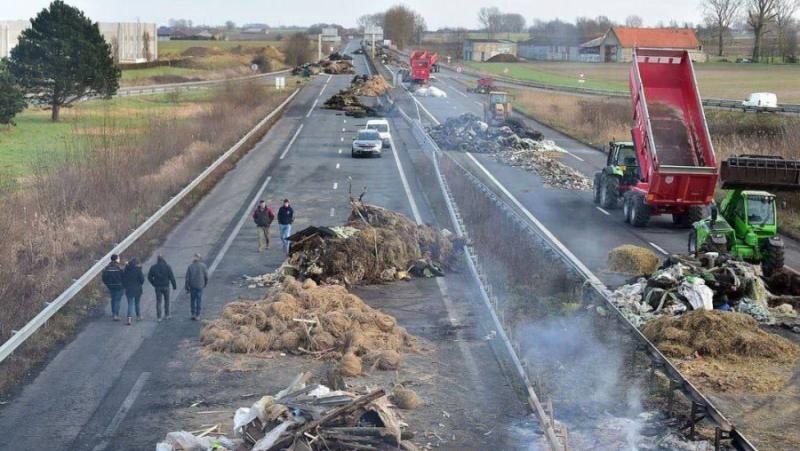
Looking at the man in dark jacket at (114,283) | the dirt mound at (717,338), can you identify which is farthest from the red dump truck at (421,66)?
the dirt mound at (717,338)

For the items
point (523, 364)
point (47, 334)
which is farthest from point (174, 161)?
point (523, 364)

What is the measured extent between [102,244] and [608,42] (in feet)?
181

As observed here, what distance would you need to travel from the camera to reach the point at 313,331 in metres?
17.4

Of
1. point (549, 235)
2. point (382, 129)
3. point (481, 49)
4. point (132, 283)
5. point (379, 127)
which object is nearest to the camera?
point (132, 283)

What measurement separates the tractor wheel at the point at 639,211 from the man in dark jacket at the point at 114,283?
1640 centimetres

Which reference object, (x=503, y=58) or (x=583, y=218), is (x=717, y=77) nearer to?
(x=503, y=58)

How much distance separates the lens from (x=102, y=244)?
25.1m

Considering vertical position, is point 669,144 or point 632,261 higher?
point 669,144

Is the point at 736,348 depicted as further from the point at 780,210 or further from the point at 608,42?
the point at 608,42

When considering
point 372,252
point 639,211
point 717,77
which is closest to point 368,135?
point 639,211

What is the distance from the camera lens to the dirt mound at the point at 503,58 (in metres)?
144

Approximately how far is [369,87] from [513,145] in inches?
1470

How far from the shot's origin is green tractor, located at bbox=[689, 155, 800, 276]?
73.8 feet

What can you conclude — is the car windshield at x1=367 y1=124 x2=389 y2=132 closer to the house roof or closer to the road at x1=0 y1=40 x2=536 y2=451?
the house roof
